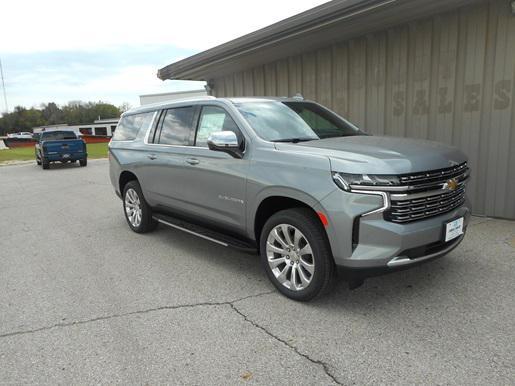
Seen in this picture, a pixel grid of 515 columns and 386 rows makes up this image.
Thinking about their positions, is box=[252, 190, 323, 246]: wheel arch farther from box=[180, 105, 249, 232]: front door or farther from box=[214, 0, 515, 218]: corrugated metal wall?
box=[214, 0, 515, 218]: corrugated metal wall

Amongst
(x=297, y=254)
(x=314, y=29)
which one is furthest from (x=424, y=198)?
(x=314, y=29)

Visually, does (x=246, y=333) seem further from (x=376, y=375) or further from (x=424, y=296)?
(x=424, y=296)

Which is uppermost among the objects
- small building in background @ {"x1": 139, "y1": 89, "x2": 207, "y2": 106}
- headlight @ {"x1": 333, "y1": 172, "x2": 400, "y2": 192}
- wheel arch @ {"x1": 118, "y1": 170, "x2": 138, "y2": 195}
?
small building in background @ {"x1": 139, "y1": 89, "x2": 207, "y2": 106}

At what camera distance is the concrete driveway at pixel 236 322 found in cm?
276

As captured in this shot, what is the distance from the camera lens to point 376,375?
2.68 m

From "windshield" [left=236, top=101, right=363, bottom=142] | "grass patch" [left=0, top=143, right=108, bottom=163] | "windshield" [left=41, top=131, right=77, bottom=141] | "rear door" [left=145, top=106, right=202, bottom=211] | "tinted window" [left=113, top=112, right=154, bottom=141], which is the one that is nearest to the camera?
"windshield" [left=236, top=101, right=363, bottom=142]

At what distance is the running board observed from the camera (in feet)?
13.6

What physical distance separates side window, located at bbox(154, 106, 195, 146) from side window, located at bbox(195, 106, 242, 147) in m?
0.20

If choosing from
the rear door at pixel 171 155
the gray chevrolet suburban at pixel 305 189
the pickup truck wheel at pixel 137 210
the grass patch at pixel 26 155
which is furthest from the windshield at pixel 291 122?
the grass patch at pixel 26 155

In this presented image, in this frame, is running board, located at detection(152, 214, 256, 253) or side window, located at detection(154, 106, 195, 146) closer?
running board, located at detection(152, 214, 256, 253)

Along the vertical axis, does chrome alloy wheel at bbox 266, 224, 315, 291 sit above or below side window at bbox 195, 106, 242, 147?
below

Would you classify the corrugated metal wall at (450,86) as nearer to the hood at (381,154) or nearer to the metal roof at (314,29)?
the metal roof at (314,29)

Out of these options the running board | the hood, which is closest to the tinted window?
the running board

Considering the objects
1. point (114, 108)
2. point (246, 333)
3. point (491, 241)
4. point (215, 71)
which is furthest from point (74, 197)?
point (114, 108)
